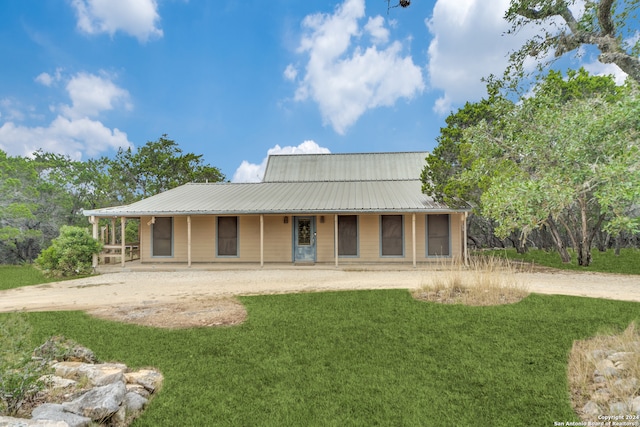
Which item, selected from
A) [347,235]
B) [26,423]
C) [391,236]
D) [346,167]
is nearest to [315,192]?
[347,235]

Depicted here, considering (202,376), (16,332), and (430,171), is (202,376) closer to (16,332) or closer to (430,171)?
(16,332)

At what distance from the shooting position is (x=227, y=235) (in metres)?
14.5

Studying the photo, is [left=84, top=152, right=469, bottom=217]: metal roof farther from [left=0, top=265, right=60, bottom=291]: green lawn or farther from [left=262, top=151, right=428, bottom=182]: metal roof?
[left=0, top=265, right=60, bottom=291]: green lawn

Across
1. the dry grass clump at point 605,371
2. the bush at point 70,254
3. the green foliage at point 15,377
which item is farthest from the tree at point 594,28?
the bush at point 70,254

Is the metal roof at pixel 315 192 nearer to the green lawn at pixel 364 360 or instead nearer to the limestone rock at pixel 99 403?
the green lawn at pixel 364 360

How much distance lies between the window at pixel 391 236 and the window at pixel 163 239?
9.16 metres

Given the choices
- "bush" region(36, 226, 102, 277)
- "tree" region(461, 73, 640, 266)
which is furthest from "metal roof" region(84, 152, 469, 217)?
"tree" region(461, 73, 640, 266)

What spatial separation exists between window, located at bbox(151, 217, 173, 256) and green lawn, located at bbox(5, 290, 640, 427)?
26.5 feet

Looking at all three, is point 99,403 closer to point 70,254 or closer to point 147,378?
point 147,378

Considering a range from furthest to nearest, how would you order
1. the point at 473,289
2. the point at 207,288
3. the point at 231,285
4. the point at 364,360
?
the point at 231,285 → the point at 207,288 → the point at 473,289 → the point at 364,360

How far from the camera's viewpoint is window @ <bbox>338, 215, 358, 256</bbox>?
1403cm

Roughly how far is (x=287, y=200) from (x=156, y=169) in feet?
61.7

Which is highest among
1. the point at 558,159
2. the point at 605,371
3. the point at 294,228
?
the point at 558,159

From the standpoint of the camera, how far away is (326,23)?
15562mm
